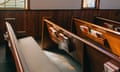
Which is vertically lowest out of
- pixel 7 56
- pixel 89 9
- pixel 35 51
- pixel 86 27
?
pixel 7 56

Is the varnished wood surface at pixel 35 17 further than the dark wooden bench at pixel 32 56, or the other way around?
the varnished wood surface at pixel 35 17

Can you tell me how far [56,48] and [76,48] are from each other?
145 centimetres

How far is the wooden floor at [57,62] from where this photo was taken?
3444mm

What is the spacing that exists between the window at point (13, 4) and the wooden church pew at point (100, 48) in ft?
4.52

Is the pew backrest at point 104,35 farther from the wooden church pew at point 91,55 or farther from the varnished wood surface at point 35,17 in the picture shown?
the varnished wood surface at point 35,17

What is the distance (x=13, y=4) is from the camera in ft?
17.0

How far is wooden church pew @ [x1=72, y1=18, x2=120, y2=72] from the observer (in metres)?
2.27

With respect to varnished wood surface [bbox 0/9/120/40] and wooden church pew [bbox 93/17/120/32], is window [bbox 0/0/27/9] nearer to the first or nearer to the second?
varnished wood surface [bbox 0/9/120/40]

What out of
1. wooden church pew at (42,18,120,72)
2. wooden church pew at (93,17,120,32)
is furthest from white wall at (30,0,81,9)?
wooden church pew at (42,18,120,72)

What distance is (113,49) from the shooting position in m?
3.30

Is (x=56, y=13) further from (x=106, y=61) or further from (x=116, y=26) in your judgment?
(x=106, y=61)

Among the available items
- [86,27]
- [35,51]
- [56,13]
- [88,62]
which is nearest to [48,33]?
[86,27]

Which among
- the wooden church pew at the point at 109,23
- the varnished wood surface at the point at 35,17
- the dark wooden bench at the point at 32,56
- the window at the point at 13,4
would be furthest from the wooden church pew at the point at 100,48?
the window at the point at 13,4

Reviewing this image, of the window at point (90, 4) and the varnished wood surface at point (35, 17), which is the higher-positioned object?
the window at point (90, 4)
